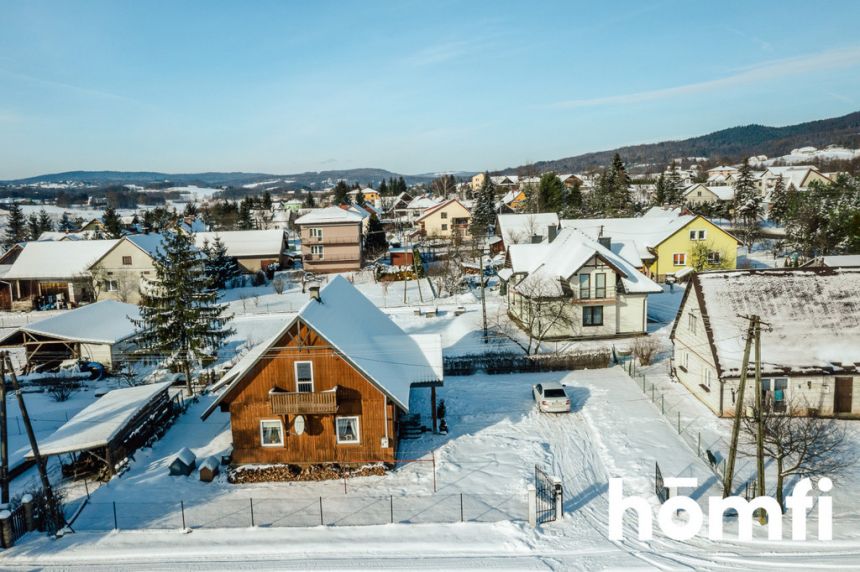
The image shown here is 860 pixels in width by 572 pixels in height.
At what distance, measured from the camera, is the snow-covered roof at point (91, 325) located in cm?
3584

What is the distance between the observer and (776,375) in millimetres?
24969

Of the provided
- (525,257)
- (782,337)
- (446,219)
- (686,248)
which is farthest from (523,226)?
(782,337)

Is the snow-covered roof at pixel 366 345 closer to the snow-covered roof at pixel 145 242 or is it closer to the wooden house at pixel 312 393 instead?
the wooden house at pixel 312 393

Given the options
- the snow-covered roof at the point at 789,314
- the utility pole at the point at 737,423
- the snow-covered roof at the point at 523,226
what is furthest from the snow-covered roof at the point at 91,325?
the snow-covered roof at the point at 523,226

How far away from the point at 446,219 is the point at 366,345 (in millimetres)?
70450

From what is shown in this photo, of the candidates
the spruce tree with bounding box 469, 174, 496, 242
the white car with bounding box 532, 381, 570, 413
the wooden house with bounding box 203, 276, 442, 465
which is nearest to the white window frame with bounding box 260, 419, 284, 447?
the wooden house with bounding box 203, 276, 442, 465

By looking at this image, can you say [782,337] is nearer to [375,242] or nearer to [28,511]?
[28,511]

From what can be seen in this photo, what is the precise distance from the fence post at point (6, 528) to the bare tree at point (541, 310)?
86.8 ft

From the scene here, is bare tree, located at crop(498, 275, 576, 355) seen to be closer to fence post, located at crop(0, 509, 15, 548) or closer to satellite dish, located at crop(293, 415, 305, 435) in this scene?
satellite dish, located at crop(293, 415, 305, 435)

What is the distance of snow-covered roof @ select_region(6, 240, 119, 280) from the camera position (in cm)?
5647

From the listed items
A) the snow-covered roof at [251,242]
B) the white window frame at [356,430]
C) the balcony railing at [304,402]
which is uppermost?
the snow-covered roof at [251,242]

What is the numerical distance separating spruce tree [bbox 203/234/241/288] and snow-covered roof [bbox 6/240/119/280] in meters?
9.21

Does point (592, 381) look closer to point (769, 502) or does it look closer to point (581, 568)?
point (769, 502)

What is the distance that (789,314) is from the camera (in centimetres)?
2667
